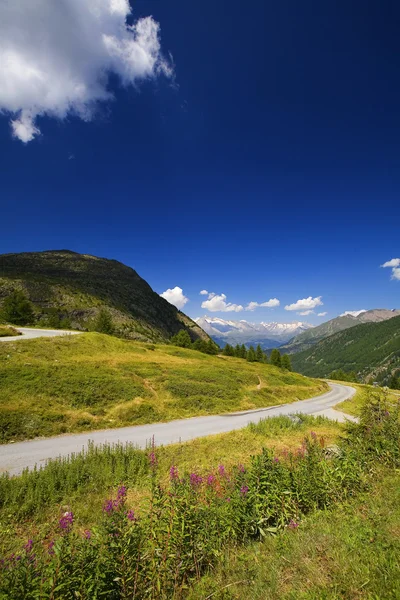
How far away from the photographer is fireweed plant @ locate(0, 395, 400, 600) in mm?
3658

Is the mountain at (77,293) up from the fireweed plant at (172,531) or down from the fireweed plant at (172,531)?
up

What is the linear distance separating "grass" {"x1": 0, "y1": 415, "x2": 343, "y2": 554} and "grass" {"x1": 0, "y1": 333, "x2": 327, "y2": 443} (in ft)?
25.0

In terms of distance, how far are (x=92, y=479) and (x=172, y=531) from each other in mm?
7858

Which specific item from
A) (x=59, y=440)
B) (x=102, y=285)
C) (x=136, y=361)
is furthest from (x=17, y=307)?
(x=102, y=285)

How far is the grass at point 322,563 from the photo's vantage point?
3604 mm

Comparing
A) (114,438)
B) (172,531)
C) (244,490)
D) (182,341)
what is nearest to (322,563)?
(244,490)

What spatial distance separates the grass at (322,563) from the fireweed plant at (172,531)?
1.16 feet

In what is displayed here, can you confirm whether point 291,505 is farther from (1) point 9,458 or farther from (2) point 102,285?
(2) point 102,285

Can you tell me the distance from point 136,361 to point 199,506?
32732 mm

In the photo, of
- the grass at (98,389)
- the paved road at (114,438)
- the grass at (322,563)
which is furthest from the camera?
the grass at (98,389)

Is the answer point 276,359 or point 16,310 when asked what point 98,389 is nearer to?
point 16,310

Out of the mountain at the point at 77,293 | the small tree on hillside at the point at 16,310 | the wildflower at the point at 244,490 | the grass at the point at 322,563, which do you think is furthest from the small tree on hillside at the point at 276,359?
the grass at the point at 322,563

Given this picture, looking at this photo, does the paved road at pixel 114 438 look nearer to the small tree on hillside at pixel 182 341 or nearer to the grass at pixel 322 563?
the grass at pixel 322 563

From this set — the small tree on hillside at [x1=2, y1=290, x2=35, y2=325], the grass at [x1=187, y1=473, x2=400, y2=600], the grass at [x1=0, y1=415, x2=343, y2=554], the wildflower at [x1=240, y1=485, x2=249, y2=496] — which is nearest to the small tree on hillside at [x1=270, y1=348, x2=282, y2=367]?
the small tree on hillside at [x1=2, y1=290, x2=35, y2=325]
